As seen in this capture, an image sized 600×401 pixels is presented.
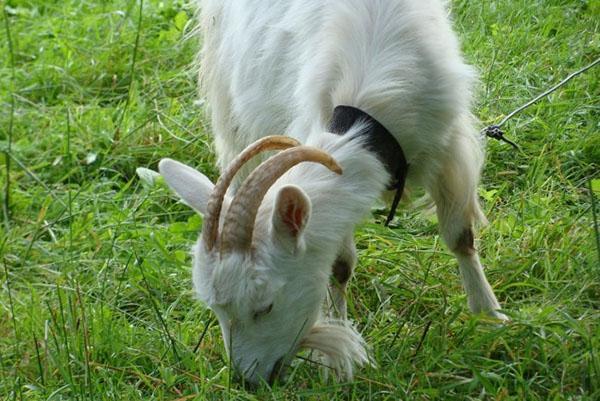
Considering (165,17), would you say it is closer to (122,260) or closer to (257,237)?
(122,260)

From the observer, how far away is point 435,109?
14.4 ft

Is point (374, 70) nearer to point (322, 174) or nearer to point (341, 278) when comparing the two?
point (322, 174)

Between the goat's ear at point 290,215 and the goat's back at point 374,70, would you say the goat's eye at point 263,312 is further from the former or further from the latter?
the goat's back at point 374,70

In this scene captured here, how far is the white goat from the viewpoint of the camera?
13.2ft

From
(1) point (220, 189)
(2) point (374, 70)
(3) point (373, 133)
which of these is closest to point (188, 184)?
(1) point (220, 189)

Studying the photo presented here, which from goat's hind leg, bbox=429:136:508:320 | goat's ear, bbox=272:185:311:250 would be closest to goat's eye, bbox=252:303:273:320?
goat's ear, bbox=272:185:311:250

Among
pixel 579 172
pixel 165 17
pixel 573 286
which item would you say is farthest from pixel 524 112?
pixel 165 17

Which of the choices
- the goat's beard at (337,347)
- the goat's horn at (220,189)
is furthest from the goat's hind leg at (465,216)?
the goat's horn at (220,189)

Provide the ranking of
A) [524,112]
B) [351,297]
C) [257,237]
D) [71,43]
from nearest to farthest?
[257,237]
[351,297]
[524,112]
[71,43]

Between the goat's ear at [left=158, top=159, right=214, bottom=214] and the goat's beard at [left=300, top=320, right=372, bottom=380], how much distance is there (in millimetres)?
613

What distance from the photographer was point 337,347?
4.32m

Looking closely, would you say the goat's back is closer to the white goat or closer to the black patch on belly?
the white goat

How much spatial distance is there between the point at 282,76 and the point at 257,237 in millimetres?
1086

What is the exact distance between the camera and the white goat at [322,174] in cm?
402
